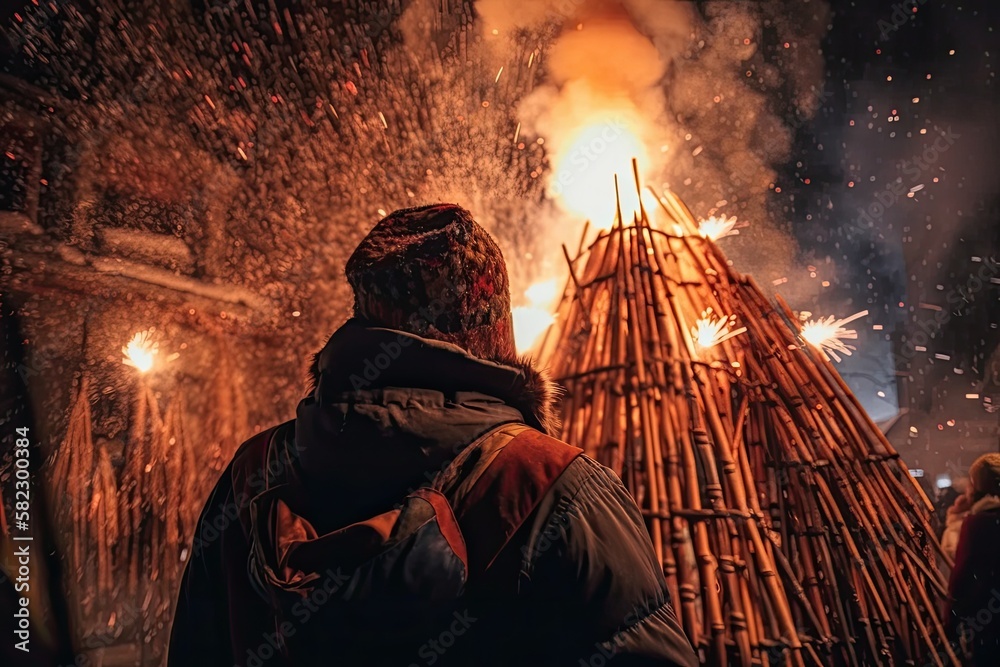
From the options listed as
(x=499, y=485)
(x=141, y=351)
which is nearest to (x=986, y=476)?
(x=499, y=485)

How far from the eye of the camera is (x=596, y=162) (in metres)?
2.01

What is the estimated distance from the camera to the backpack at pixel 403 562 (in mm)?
731

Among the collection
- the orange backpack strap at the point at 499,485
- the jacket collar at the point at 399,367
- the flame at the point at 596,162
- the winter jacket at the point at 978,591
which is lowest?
the winter jacket at the point at 978,591

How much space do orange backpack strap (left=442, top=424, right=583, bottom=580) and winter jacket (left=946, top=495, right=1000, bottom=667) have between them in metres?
1.24

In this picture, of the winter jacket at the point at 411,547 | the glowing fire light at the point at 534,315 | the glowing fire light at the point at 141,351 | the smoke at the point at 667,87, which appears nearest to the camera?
the winter jacket at the point at 411,547

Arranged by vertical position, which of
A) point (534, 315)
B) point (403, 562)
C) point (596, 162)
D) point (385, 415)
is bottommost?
point (403, 562)

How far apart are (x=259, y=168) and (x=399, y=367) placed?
1.87 metres

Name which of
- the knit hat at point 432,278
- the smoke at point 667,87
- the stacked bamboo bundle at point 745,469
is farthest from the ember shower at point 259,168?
the knit hat at point 432,278

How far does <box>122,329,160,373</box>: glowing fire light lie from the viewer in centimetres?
195

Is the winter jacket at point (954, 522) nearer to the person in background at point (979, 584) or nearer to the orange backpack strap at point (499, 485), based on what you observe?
the person in background at point (979, 584)

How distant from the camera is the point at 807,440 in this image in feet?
4.72

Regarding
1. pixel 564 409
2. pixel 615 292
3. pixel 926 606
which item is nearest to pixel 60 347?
pixel 564 409

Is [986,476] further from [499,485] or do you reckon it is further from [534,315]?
[499,485]

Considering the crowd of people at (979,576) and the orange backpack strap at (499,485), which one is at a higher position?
the orange backpack strap at (499,485)
